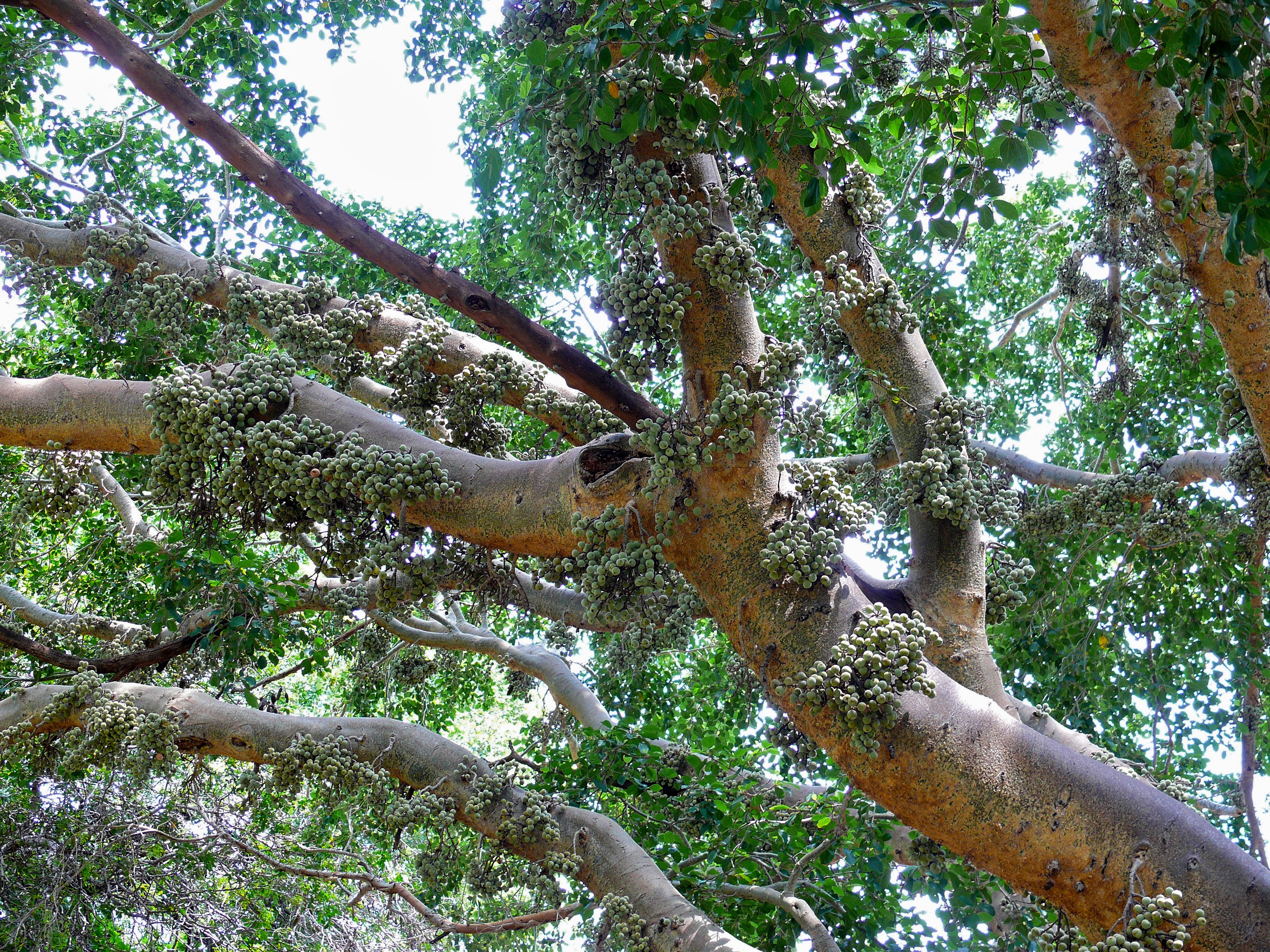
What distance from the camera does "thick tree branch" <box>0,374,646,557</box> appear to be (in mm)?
2898

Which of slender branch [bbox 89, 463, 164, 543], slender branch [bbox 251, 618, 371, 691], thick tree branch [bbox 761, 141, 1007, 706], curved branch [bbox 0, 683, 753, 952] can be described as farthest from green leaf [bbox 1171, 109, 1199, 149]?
slender branch [bbox 89, 463, 164, 543]

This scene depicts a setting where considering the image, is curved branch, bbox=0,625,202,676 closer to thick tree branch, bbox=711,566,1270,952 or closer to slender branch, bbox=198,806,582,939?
slender branch, bbox=198,806,582,939

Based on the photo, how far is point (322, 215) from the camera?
9.29 ft

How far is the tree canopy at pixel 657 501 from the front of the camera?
2.48 metres

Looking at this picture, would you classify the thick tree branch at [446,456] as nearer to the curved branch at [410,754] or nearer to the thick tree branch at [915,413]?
the thick tree branch at [915,413]

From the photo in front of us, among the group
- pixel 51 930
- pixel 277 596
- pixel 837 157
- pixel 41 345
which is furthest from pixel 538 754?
pixel 41 345

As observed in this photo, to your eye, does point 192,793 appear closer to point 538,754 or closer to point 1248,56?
point 538,754

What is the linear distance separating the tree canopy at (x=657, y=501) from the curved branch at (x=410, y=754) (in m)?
0.02

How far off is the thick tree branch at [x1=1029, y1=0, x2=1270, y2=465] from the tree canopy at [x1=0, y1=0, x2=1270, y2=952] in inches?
0.5

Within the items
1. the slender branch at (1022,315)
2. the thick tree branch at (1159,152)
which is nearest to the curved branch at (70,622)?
the thick tree branch at (1159,152)

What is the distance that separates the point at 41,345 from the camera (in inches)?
314

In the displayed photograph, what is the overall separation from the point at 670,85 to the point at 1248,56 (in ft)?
4.53

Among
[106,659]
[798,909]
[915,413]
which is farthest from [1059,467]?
[106,659]

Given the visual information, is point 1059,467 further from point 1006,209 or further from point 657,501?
point 657,501
